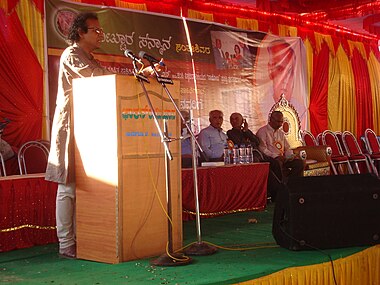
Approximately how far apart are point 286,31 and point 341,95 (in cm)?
186

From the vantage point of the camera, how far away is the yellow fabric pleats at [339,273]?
3255mm

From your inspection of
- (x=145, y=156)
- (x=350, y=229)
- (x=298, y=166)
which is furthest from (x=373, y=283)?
(x=298, y=166)

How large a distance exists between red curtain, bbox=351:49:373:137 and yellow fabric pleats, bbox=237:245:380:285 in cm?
771

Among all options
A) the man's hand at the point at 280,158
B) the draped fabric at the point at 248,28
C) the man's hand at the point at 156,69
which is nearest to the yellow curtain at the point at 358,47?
the draped fabric at the point at 248,28

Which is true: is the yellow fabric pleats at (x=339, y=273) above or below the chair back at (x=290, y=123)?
below

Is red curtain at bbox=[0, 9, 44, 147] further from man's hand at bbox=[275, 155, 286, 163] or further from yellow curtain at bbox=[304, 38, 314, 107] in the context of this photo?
yellow curtain at bbox=[304, 38, 314, 107]

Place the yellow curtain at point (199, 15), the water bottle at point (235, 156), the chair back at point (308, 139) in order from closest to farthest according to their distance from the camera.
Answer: the water bottle at point (235, 156)
the yellow curtain at point (199, 15)
the chair back at point (308, 139)

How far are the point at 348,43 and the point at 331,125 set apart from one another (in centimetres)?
176

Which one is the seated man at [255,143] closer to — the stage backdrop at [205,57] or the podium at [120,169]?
the stage backdrop at [205,57]

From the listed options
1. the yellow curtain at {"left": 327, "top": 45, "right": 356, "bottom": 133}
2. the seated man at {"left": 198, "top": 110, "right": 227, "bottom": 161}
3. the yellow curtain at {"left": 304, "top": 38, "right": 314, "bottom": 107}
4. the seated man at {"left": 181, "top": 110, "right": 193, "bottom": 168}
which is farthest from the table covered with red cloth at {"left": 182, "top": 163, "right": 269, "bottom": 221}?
the yellow curtain at {"left": 327, "top": 45, "right": 356, "bottom": 133}

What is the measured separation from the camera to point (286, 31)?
9742 millimetres

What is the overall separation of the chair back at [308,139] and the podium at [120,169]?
5.93 m

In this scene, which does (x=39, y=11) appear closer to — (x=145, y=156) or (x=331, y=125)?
(x=145, y=156)

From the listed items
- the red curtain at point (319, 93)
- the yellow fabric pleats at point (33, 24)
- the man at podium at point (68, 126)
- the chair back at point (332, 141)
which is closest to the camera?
the man at podium at point (68, 126)
